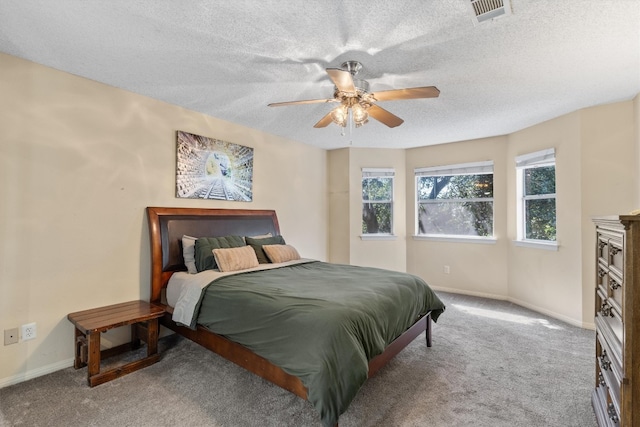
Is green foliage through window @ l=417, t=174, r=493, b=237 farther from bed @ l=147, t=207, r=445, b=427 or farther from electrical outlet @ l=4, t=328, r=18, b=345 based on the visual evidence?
electrical outlet @ l=4, t=328, r=18, b=345

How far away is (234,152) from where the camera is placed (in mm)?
3908

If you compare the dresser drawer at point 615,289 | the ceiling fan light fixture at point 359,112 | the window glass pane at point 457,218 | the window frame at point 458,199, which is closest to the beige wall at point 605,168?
the window frame at point 458,199

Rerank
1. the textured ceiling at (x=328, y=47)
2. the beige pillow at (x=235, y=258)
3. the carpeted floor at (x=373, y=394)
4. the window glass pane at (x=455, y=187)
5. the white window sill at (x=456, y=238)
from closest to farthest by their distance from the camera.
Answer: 1. the textured ceiling at (x=328, y=47)
2. the carpeted floor at (x=373, y=394)
3. the beige pillow at (x=235, y=258)
4. the white window sill at (x=456, y=238)
5. the window glass pane at (x=455, y=187)

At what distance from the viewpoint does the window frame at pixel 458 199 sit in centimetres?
472

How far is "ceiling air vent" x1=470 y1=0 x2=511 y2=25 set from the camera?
1696 mm

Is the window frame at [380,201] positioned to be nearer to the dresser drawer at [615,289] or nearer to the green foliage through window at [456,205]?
the green foliage through window at [456,205]

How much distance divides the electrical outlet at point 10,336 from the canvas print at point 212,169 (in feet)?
5.61

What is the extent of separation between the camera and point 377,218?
5.46 meters

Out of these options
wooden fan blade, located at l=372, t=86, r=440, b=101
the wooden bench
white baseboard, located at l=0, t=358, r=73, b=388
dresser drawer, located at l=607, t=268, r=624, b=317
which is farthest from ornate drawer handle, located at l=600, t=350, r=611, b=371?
white baseboard, located at l=0, t=358, r=73, b=388

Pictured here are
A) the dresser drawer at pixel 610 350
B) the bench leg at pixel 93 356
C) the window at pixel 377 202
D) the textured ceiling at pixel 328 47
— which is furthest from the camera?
the window at pixel 377 202

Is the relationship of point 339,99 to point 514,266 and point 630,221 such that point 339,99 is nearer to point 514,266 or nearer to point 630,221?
point 630,221

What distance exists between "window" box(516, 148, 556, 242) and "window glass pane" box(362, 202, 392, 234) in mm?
1993

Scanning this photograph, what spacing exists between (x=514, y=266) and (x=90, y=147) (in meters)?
5.42

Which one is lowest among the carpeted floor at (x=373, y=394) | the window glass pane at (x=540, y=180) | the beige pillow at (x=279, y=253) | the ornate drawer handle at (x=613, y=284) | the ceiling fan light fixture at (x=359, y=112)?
the carpeted floor at (x=373, y=394)
